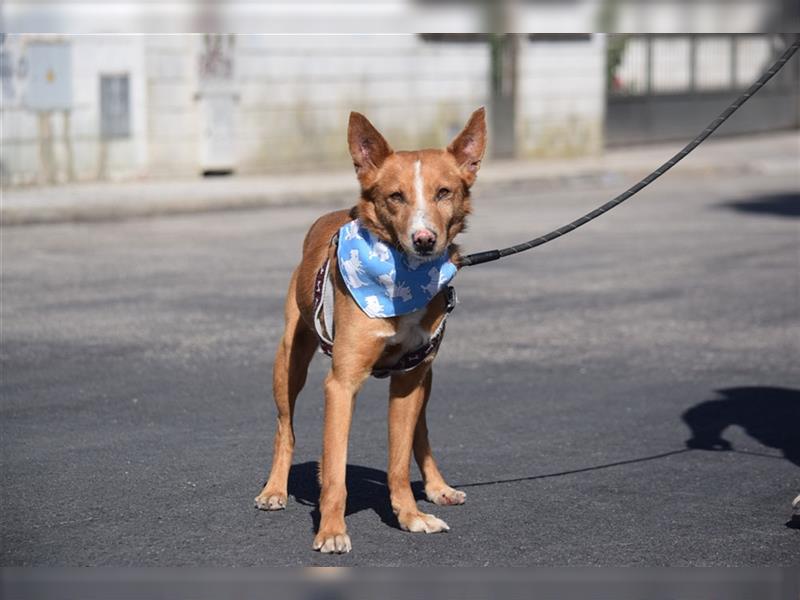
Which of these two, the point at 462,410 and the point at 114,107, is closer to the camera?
the point at 462,410

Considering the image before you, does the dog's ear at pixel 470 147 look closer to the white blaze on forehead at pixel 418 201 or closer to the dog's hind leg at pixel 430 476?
the white blaze on forehead at pixel 418 201

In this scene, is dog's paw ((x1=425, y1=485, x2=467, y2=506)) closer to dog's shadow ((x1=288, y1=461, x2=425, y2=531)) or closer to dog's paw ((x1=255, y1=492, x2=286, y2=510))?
dog's shadow ((x1=288, y1=461, x2=425, y2=531))

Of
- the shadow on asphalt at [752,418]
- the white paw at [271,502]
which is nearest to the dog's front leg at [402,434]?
the white paw at [271,502]

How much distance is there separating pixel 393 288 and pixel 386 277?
5 cm

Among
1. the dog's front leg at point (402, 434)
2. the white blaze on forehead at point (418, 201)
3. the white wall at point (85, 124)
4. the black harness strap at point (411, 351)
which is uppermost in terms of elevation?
the white wall at point (85, 124)

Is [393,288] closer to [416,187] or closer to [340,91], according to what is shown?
[416,187]

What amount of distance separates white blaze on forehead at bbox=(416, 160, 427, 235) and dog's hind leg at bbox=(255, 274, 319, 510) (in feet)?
3.38

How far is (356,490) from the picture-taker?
646 cm

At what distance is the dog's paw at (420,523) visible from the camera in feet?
18.9

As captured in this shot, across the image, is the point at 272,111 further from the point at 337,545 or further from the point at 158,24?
the point at 337,545

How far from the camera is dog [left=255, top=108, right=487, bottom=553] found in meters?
5.39

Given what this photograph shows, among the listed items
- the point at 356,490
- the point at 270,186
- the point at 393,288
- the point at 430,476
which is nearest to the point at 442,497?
the point at 430,476

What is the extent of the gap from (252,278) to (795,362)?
470cm

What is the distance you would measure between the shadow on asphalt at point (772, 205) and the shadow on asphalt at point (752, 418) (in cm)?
956
